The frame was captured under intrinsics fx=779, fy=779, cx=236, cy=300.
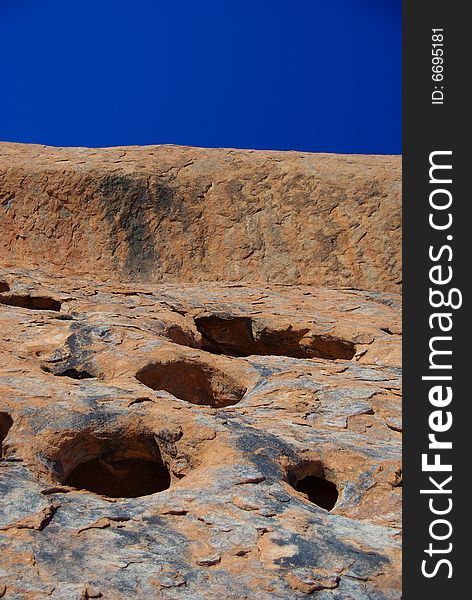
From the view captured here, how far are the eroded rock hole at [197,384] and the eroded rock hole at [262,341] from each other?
76.2 inches

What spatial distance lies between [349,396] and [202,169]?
695cm

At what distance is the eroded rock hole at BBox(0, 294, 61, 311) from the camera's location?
9461 mm

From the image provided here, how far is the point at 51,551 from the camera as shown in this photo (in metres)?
4.01

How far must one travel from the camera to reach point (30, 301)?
9547 millimetres

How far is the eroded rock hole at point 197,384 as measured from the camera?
747cm

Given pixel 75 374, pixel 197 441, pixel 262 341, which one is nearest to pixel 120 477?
pixel 197 441

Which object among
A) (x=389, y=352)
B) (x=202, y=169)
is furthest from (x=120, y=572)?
(x=202, y=169)

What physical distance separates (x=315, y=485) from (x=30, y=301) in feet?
16.3

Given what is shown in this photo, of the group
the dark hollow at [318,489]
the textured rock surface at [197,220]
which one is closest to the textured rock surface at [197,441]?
the dark hollow at [318,489]

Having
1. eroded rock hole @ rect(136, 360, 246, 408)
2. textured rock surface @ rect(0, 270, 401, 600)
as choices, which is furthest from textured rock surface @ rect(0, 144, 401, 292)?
eroded rock hole @ rect(136, 360, 246, 408)

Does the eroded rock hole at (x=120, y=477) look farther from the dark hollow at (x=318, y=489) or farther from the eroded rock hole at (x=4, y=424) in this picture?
the dark hollow at (x=318, y=489)

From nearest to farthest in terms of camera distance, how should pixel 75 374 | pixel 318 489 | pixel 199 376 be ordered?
pixel 318 489 < pixel 75 374 < pixel 199 376

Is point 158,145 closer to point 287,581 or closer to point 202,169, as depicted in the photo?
point 202,169

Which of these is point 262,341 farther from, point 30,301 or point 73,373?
point 73,373
